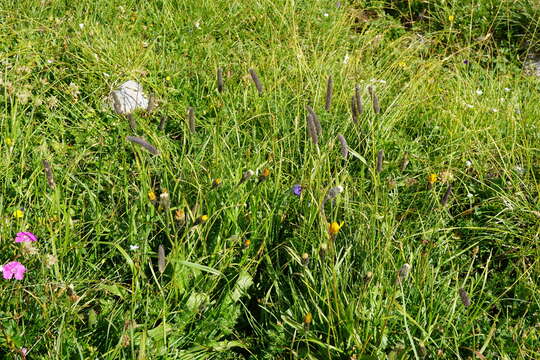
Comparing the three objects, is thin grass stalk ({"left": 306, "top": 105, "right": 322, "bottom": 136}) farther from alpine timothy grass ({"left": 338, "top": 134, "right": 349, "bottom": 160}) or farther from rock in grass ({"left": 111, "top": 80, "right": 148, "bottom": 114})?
rock in grass ({"left": 111, "top": 80, "right": 148, "bottom": 114})

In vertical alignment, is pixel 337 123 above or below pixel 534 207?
above

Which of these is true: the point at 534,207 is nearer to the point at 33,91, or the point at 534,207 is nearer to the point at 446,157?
the point at 446,157

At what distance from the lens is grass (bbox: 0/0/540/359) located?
206 centimetres

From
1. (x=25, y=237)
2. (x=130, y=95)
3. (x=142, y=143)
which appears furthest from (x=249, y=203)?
(x=130, y=95)

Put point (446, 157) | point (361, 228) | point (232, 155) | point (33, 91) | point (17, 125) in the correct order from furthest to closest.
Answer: point (33, 91), point (446, 157), point (17, 125), point (232, 155), point (361, 228)

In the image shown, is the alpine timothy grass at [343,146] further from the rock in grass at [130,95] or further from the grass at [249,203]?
the rock in grass at [130,95]

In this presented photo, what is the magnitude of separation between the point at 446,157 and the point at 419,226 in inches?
20.5

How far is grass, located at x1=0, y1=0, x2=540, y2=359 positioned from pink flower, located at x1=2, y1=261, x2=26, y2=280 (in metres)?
0.06

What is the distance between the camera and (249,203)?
244cm

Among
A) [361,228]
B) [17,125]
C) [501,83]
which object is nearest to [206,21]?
[17,125]

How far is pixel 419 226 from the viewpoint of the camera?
2602 millimetres

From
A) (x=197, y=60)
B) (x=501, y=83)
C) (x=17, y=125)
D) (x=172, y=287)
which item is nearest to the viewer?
(x=172, y=287)

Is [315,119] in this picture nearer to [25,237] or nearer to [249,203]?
[249,203]

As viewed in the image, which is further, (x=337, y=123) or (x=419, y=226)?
(x=337, y=123)
